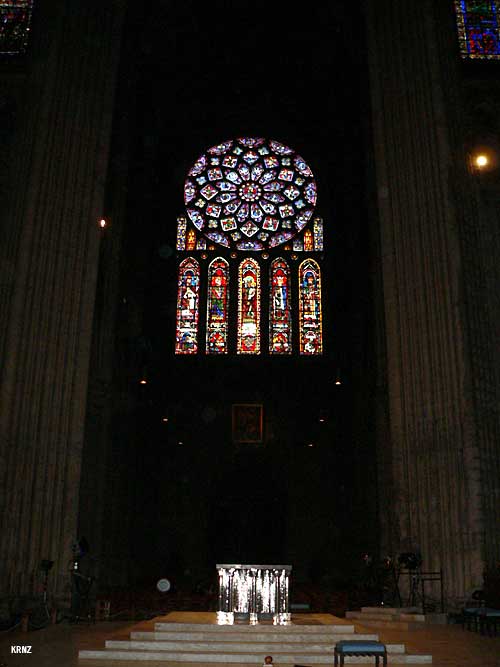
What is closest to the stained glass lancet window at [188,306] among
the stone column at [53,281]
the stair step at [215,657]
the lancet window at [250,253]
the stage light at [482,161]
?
the lancet window at [250,253]

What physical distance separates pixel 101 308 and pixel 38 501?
545cm

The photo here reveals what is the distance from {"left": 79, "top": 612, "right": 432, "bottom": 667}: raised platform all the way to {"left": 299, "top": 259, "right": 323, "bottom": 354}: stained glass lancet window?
44.6ft

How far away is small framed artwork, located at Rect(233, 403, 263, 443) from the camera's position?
20188 mm

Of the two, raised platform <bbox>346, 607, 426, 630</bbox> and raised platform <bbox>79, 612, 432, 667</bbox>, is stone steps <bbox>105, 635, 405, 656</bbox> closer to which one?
raised platform <bbox>79, 612, 432, 667</bbox>

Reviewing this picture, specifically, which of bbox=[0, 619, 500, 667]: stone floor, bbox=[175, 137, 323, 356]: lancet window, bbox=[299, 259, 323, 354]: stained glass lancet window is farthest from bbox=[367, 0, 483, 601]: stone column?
bbox=[175, 137, 323, 356]: lancet window

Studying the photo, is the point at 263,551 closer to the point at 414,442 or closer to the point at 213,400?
the point at 213,400

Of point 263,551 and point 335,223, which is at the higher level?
point 335,223

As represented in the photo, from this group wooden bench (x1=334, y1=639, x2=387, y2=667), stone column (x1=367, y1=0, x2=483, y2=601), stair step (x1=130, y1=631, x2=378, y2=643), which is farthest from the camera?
stone column (x1=367, y1=0, x2=483, y2=601)

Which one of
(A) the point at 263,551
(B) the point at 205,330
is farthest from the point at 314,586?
(B) the point at 205,330

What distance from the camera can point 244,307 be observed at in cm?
2111

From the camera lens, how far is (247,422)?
20.3 metres

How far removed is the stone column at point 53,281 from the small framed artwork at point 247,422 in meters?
8.94

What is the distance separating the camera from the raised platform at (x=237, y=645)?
6.28 metres

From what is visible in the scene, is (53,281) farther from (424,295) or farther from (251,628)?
(251,628)
